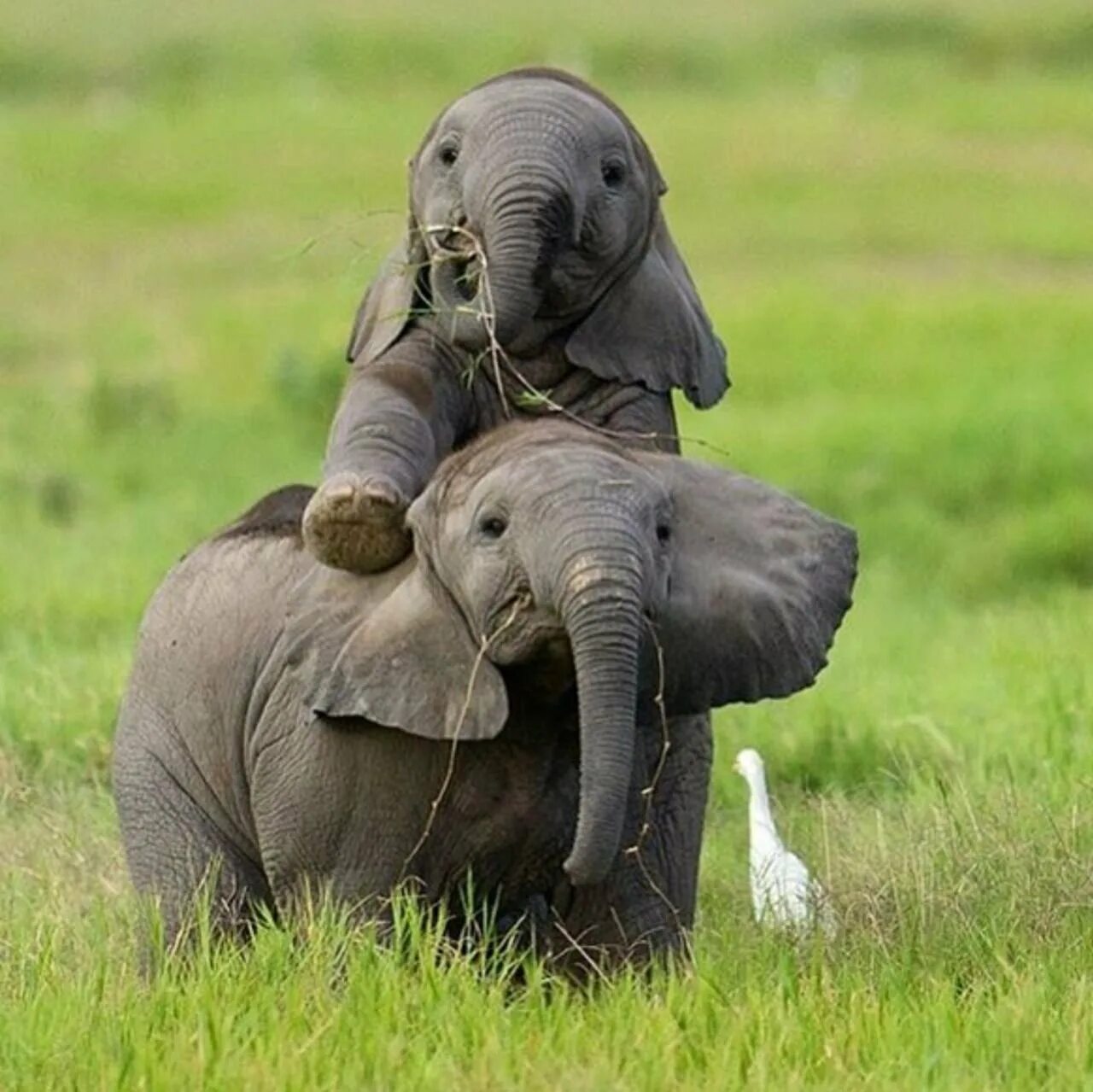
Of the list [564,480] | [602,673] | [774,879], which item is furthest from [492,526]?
[774,879]

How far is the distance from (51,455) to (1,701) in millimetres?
7514

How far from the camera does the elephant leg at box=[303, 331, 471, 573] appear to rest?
4.94m

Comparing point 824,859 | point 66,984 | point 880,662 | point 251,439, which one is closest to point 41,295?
point 251,439

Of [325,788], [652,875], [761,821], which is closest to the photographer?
[325,788]

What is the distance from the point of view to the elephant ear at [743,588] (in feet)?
15.9

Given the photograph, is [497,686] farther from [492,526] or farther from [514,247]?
[514,247]

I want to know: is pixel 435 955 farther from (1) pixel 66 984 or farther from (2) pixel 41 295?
(2) pixel 41 295

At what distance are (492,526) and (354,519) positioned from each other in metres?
0.29

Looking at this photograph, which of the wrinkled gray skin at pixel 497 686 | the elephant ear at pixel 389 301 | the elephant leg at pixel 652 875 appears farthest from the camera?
the elephant ear at pixel 389 301

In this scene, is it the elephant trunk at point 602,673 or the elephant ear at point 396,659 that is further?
the elephant ear at point 396,659

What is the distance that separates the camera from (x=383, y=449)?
5.01 metres

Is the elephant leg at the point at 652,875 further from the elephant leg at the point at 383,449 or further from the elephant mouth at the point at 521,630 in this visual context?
the elephant leg at the point at 383,449

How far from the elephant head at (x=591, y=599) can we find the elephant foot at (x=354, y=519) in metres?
0.06

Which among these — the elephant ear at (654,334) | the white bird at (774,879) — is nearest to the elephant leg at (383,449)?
the elephant ear at (654,334)
